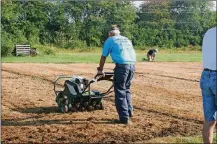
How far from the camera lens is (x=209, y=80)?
17.7 ft

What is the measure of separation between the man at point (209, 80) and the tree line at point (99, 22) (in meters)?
32.6

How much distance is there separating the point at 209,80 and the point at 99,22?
43.6 meters

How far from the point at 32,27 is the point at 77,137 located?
39.6m

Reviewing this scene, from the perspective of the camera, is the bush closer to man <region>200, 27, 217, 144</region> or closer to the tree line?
the tree line

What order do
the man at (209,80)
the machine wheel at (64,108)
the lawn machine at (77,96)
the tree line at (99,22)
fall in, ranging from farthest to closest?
the tree line at (99,22), the machine wheel at (64,108), the lawn machine at (77,96), the man at (209,80)

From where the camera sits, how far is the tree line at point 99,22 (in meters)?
44.7

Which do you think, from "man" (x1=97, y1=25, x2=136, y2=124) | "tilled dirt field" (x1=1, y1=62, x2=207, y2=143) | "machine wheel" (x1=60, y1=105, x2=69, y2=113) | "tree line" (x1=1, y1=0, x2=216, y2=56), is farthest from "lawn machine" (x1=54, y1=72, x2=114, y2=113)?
"tree line" (x1=1, y1=0, x2=216, y2=56)

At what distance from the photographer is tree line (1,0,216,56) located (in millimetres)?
44688

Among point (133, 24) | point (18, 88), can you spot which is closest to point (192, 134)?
point (18, 88)

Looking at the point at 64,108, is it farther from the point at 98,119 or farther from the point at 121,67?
the point at 121,67

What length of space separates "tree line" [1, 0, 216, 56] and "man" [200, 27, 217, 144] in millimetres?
32630

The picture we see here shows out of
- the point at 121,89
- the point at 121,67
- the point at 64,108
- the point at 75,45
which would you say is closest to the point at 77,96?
the point at 64,108

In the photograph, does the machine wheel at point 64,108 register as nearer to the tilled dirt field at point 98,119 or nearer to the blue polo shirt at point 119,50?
the tilled dirt field at point 98,119

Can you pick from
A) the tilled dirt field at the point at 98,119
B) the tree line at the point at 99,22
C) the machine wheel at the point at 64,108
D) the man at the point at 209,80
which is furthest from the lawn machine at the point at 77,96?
the tree line at the point at 99,22
